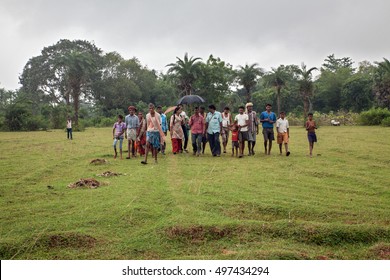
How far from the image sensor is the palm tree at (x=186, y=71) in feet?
139

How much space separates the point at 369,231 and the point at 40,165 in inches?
372

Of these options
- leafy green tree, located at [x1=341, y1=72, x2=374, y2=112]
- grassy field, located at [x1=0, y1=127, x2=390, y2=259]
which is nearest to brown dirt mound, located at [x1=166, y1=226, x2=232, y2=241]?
grassy field, located at [x1=0, y1=127, x2=390, y2=259]

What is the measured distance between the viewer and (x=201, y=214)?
19.6 ft

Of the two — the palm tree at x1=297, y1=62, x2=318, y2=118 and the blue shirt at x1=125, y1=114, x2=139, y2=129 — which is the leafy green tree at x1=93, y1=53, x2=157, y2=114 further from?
the blue shirt at x1=125, y1=114, x2=139, y2=129

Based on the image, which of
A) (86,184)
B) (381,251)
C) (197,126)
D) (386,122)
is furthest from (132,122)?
(386,122)

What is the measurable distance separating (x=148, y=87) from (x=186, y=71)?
63.8 feet

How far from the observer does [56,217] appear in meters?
5.96

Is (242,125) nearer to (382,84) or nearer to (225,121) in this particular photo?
(225,121)

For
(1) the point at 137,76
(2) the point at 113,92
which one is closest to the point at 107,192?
(2) the point at 113,92

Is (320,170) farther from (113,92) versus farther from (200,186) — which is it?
(113,92)

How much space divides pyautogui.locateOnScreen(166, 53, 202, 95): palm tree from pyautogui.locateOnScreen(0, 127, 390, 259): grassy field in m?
33.2

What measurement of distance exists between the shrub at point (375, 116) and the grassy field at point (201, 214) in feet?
84.9

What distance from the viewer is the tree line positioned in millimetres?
41062

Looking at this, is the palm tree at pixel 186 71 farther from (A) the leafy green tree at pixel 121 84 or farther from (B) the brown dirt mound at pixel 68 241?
(B) the brown dirt mound at pixel 68 241
